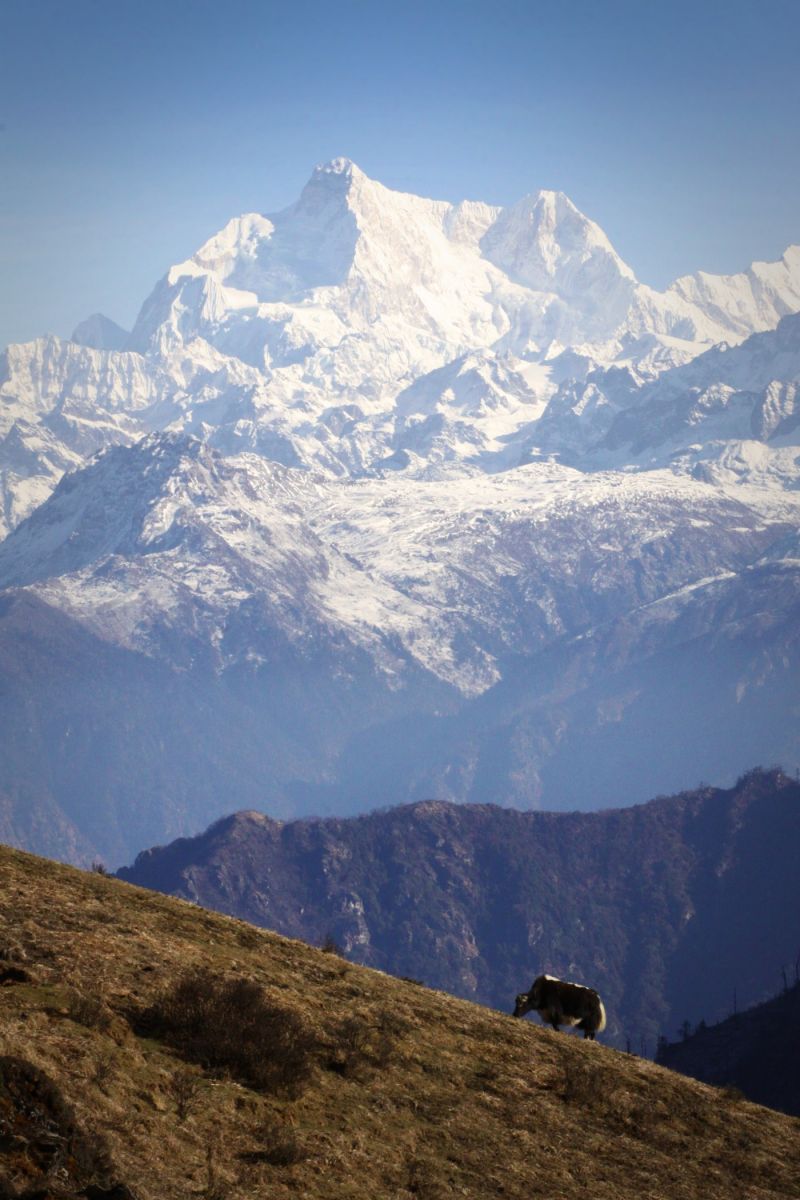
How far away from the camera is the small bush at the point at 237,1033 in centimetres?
2675

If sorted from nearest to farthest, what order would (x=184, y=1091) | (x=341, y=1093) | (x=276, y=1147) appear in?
1. (x=276, y=1147)
2. (x=184, y=1091)
3. (x=341, y=1093)

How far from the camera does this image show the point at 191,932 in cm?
3600

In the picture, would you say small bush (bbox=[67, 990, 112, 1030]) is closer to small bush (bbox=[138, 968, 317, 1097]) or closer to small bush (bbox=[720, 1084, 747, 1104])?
small bush (bbox=[138, 968, 317, 1097])

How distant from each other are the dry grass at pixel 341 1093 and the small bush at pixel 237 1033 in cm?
30

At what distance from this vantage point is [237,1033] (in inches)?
1082

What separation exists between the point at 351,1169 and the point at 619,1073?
434 inches

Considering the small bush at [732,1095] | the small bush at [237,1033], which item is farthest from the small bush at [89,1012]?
the small bush at [732,1095]

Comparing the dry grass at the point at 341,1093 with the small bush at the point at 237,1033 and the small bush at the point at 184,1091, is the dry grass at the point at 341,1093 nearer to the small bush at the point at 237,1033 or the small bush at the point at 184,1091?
the small bush at the point at 184,1091

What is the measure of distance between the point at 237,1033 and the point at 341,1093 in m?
2.16

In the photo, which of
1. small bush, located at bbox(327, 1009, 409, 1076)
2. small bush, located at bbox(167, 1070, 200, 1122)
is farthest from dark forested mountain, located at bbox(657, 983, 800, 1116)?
small bush, located at bbox(167, 1070, 200, 1122)

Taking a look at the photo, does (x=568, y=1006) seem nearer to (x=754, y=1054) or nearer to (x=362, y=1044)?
(x=362, y=1044)

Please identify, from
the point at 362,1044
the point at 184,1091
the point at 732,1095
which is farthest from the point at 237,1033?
the point at 732,1095

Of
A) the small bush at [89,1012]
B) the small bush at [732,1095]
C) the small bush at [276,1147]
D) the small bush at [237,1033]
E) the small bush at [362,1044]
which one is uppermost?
the small bush at [732,1095]

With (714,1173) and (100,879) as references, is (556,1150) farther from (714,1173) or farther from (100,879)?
(100,879)
